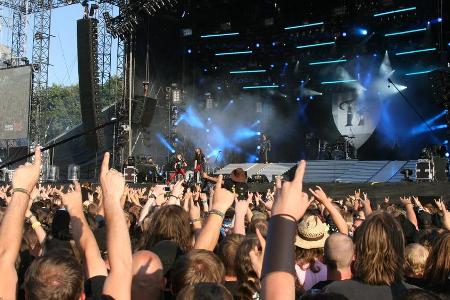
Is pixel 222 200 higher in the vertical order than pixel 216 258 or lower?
higher

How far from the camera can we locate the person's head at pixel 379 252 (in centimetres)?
301

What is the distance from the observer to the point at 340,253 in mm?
3359

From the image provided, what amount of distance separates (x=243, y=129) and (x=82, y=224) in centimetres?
2567

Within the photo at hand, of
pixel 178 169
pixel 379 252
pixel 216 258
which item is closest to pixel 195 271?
pixel 216 258

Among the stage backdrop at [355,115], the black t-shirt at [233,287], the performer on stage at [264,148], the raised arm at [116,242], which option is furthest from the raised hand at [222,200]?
the stage backdrop at [355,115]

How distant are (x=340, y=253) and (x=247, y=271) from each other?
539 mm

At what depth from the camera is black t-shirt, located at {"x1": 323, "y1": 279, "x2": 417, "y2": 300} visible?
291 centimetres

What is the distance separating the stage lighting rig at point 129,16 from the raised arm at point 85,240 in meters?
20.6

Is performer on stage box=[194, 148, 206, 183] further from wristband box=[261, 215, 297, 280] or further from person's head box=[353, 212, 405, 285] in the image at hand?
wristband box=[261, 215, 297, 280]

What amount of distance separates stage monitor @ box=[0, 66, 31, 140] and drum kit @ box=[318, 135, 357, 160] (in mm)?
12875

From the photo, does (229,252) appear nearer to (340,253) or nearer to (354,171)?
(340,253)

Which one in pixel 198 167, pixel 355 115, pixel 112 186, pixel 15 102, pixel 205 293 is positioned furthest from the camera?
pixel 355 115

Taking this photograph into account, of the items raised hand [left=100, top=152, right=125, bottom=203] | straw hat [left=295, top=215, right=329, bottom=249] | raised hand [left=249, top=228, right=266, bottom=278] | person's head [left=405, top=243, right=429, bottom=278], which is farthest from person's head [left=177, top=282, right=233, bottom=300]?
person's head [left=405, top=243, right=429, bottom=278]

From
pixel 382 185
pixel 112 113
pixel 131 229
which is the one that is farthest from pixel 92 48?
pixel 131 229
